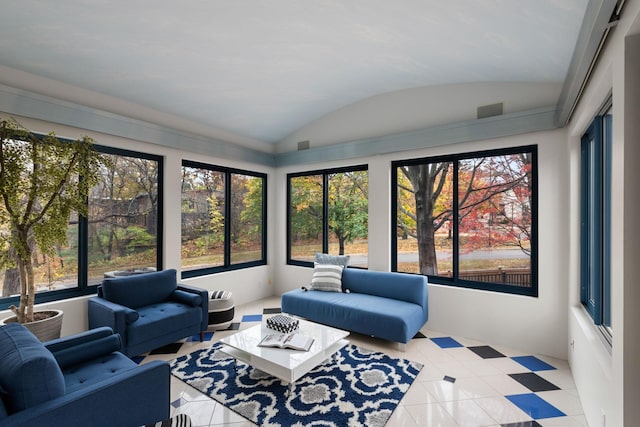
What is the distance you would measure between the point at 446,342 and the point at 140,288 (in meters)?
3.44

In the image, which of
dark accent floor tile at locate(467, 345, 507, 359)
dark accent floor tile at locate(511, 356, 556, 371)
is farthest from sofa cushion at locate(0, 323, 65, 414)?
dark accent floor tile at locate(511, 356, 556, 371)

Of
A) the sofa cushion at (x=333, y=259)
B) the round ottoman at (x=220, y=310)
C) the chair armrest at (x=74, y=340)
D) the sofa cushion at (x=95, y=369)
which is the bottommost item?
the round ottoman at (x=220, y=310)

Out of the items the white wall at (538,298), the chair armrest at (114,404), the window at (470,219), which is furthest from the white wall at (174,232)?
the white wall at (538,298)

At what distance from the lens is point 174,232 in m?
4.12

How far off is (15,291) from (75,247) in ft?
1.99

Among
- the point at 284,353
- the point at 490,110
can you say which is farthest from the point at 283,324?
the point at 490,110

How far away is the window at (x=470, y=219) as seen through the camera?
11.2 ft

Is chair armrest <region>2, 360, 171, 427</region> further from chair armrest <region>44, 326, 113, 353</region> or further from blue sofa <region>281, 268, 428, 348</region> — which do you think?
blue sofa <region>281, 268, 428, 348</region>

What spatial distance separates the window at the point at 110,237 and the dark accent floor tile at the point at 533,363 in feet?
14.1

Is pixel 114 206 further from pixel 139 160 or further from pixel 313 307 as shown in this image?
pixel 313 307

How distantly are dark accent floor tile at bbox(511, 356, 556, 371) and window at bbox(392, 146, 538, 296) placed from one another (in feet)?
2.15

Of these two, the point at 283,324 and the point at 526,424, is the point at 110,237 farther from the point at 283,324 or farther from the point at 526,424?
the point at 526,424

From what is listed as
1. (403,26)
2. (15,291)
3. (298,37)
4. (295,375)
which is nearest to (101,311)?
(15,291)

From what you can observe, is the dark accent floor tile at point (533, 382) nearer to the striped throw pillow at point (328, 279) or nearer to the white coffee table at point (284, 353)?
the white coffee table at point (284, 353)
